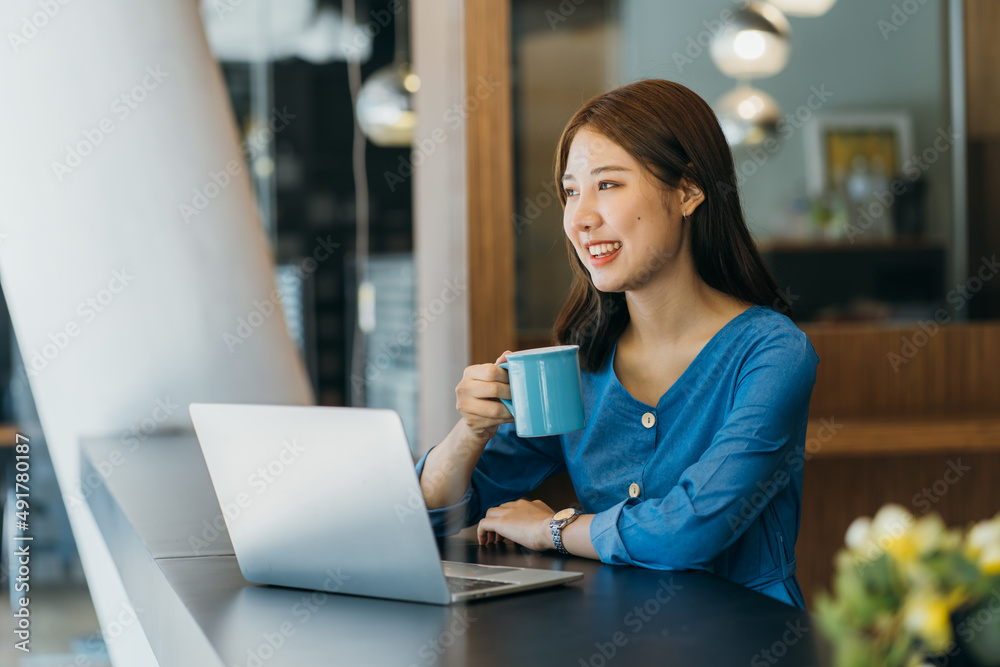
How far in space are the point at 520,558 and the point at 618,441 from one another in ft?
0.87

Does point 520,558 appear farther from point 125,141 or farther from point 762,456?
point 125,141

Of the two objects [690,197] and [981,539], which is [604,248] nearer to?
[690,197]

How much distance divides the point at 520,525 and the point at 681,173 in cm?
50

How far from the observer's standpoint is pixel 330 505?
90 cm

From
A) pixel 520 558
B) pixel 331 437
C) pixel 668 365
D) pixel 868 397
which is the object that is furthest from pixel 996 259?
pixel 331 437

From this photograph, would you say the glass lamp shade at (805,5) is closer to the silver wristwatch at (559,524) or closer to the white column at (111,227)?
the white column at (111,227)

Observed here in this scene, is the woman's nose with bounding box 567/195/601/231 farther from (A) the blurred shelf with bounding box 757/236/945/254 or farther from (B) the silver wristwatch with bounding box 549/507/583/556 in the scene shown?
(A) the blurred shelf with bounding box 757/236/945/254

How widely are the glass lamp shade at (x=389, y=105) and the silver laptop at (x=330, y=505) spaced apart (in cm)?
353

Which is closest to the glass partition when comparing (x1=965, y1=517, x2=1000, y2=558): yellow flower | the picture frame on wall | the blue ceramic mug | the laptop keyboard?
the picture frame on wall

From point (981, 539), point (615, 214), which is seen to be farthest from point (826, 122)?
point (981, 539)

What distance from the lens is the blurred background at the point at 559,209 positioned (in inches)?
106

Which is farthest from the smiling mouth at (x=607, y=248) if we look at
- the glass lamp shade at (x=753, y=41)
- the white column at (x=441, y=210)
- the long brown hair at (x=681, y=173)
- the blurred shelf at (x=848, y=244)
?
the blurred shelf at (x=848, y=244)

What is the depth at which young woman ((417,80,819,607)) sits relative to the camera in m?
1.13

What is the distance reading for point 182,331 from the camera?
1.96 metres
